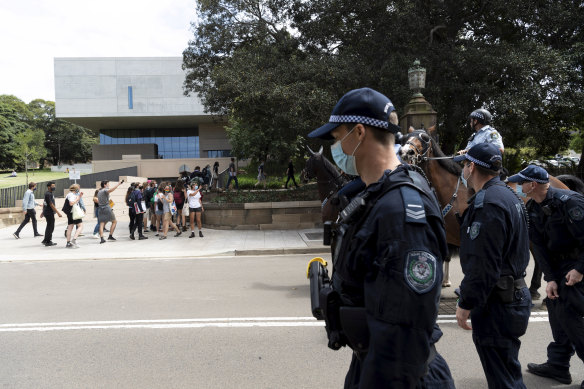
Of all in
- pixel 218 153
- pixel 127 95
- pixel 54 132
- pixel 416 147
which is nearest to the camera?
pixel 416 147

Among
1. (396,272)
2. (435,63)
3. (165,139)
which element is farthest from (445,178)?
(165,139)

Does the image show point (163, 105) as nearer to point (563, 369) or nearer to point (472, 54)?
point (472, 54)

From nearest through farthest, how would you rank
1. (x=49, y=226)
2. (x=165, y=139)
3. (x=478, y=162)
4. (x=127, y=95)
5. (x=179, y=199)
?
(x=478, y=162)
(x=49, y=226)
(x=179, y=199)
(x=127, y=95)
(x=165, y=139)

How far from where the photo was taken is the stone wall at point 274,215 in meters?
13.9

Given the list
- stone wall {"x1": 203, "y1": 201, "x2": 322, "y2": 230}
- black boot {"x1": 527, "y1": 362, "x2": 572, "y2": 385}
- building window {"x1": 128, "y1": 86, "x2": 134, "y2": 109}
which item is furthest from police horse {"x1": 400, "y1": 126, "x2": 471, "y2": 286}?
building window {"x1": 128, "y1": 86, "x2": 134, "y2": 109}

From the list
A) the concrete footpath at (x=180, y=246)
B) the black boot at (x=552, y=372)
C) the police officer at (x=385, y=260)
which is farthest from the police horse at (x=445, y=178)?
the concrete footpath at (x=180, y=246)

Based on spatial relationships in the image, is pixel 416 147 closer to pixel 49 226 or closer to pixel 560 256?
pixel 560 256

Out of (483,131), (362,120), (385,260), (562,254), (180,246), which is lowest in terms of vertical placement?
(180,246)

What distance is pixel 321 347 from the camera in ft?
14.2

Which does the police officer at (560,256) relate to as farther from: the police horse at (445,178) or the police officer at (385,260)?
the police officer at (385,260)

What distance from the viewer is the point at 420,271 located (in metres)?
1.40

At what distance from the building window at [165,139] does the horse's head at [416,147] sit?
1811 inches

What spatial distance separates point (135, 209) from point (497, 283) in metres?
12.6

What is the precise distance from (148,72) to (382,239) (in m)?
44.8
